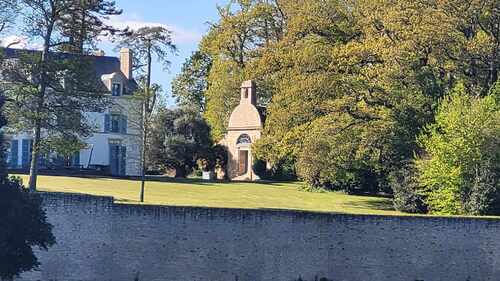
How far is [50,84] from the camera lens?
30.0 m

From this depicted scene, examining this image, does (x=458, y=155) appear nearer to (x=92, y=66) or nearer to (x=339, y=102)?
(x=339, y=102)

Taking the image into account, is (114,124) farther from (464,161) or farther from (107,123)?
(464,161)

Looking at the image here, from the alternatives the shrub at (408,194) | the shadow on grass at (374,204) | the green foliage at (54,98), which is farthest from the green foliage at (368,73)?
the green foliage at (54,98)

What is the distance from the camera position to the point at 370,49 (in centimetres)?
4097

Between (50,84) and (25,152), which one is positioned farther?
(25,152)

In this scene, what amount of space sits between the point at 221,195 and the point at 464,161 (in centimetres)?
1213

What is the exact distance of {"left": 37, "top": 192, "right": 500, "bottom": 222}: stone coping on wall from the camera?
25.8m

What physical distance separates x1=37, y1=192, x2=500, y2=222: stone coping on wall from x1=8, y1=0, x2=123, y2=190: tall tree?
3701mm

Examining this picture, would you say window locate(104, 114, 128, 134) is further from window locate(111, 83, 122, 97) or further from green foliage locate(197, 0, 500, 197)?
green foliage locate(197, 0, 500, 197)

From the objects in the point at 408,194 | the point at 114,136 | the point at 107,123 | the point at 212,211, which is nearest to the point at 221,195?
the point at 408,194

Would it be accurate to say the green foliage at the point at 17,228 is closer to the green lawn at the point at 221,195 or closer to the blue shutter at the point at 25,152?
the green lawn at the point at 221,195

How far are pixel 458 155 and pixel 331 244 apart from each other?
9.82 metres

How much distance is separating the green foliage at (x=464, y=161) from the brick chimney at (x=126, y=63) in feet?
81.6

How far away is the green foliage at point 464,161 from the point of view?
3544 cm
